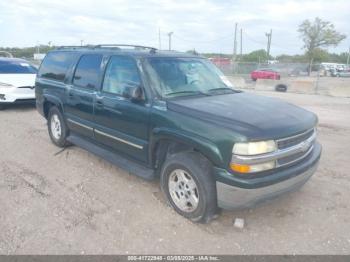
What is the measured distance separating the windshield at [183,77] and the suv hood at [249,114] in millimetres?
229

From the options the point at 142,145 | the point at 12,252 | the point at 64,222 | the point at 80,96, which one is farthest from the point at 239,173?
the point at 80,96

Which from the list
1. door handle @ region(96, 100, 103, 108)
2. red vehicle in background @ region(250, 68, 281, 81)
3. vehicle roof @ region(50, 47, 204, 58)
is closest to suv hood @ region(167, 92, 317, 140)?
vehicle roof @ region(50, 47, 204, 58)

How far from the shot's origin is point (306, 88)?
18453mm

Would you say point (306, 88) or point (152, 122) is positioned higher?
point (152, 122)

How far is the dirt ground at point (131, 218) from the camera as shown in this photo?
317cm

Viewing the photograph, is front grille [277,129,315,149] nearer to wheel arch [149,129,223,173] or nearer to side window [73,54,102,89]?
wheel arch [149,129,223,173]

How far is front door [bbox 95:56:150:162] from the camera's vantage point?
3.97 meters

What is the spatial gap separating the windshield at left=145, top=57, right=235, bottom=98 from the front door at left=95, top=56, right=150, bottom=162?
0.24 m

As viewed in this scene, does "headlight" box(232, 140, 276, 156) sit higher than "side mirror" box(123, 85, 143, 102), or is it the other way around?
"side mirror" box(123, 85, 143, 102)

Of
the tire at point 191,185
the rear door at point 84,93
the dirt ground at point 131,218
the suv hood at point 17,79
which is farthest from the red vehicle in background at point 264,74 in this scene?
the tire at point 191,185

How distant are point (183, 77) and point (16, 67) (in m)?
8.39

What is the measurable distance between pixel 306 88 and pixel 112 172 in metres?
16.3

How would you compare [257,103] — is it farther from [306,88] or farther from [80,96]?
[306,88]

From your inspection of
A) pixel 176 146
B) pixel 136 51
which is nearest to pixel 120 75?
pixel 136 51
